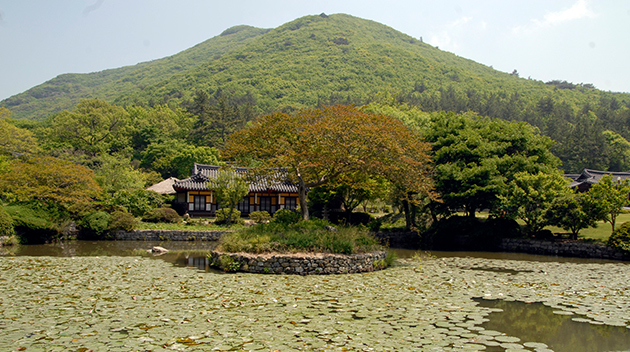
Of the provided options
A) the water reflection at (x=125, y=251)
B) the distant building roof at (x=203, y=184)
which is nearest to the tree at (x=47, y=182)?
the water reflection at (x=125, y=251)

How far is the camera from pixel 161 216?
27.4m

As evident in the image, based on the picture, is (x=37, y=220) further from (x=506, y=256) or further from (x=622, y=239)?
(x=622, y=239)

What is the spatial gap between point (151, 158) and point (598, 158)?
209 ft

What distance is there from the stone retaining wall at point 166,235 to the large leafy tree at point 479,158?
14178 mm

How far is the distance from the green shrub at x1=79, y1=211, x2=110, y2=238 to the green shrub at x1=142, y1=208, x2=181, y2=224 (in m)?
3.33

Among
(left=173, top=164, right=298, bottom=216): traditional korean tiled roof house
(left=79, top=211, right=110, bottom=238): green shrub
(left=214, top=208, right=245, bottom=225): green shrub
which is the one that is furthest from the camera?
(left=173, top=164, right=298, bottom=216): traditional korean tiled roof house

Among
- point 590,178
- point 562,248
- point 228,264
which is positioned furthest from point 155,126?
point 590,178

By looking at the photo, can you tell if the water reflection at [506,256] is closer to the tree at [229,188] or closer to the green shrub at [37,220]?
the tree at [229,188]

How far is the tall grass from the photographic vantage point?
1399 cm

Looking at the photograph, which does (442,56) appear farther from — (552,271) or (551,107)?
(552,271)

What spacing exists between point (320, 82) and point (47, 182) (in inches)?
3723

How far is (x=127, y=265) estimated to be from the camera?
14.1m

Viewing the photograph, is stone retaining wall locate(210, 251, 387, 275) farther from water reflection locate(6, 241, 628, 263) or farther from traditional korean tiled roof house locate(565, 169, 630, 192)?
traditional korean tiled roof house locate(565, 169, 630, 192)

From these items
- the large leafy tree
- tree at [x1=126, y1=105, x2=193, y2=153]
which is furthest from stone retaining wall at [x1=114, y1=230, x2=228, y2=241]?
tree at [x1=126, y1=105, x2=193, y2=153]
